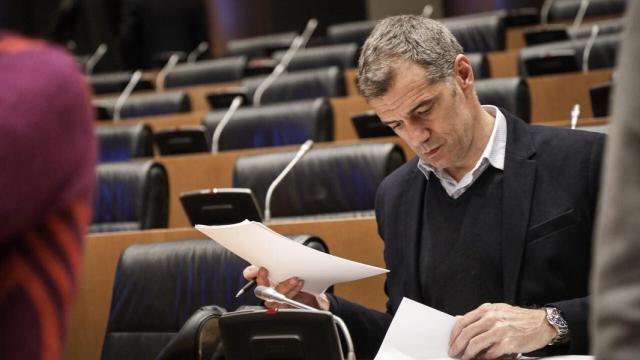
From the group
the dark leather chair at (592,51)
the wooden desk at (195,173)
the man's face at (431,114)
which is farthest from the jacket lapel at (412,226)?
the dark leather chair at (592,51)

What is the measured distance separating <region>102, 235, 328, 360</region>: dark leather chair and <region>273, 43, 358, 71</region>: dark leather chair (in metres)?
5.16

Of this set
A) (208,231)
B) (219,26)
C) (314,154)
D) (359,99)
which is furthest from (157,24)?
(208,231)

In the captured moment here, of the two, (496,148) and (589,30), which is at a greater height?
(496,148)

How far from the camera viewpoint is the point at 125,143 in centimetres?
497

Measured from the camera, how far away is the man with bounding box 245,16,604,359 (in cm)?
185

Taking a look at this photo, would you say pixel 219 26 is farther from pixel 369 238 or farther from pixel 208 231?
pixel 208 231

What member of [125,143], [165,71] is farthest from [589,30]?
[165,71]

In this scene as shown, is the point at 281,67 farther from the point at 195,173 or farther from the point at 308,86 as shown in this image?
the point at 195,173

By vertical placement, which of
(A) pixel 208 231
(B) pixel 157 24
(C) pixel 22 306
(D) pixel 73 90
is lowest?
(B) pixel 157 24

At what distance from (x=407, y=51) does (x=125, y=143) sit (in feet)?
10.6

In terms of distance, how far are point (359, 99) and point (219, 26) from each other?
5.67m

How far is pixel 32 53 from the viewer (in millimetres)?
691

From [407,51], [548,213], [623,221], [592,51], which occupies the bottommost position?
[592,51]

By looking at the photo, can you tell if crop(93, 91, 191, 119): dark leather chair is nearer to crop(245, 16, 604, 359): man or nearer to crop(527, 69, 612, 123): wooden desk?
crop(527, 69, 612, 123): wooden desk
